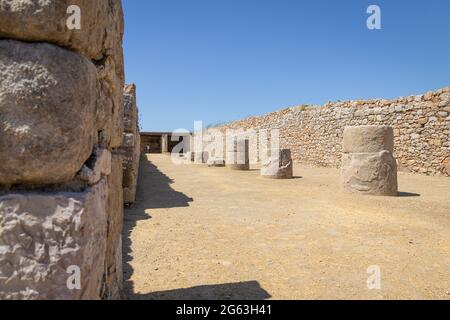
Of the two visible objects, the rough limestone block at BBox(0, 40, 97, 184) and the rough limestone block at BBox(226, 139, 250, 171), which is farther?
the rough limestone block at BBox(226, 139, 250, 171)

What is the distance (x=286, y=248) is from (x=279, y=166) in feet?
24.3

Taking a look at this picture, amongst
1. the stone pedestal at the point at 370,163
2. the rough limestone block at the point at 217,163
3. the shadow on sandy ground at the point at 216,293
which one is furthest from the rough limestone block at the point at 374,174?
the rough limestone block at the point at 217,163

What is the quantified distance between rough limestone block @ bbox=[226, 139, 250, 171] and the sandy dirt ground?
25.9ft

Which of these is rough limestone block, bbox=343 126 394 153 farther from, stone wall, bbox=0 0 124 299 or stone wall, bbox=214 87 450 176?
stone wall, bbox=0 0 124 299

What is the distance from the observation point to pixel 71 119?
49.7 inches

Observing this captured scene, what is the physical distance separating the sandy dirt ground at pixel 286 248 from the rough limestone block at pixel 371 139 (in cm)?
122

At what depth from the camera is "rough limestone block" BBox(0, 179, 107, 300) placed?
3.83 feet

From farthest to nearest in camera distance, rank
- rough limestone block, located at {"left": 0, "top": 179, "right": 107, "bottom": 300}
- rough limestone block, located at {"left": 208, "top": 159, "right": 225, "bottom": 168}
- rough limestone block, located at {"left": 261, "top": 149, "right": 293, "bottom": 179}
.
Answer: rough limestone block, located at {"left": 208, "top": 159, "right": 225, "bottom": 168} < rough limestone block, located at {"left": 261, "top": 149, "right": 293, "bottom": 179} < rough limestone block, located at {"left": 0, "top": 179, "right": 107, "bottom": 300}

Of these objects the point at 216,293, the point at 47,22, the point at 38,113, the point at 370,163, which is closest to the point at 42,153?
the point at 38,113

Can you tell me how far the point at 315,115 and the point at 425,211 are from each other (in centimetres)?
1161

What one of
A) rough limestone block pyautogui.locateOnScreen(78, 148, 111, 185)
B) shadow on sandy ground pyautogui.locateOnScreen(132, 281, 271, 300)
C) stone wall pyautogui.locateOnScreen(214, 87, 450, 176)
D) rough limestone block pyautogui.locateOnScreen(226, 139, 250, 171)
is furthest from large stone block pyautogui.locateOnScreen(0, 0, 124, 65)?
rough limestone block pyautogui.locateOnScreen(226, 139, 250, 171)

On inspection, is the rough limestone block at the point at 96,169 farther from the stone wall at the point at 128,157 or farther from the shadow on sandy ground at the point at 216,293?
the stone wall at the point at 128,157
